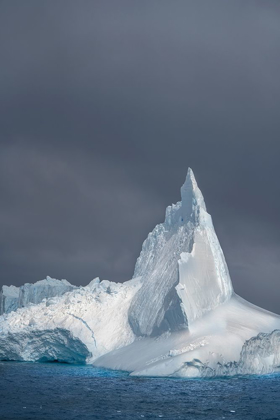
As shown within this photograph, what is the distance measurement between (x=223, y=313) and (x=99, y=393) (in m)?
10.9

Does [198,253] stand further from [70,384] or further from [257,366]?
[70,384]

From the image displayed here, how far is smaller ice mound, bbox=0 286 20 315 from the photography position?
49.9 m

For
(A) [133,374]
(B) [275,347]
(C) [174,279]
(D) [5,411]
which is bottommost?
(D) [5,411]

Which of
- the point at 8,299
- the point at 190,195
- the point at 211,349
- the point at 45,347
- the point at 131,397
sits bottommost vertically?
the point at 131,397

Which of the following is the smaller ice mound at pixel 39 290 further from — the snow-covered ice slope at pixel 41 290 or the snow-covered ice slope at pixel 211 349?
the snow-covered ice slope at pixel 211 349

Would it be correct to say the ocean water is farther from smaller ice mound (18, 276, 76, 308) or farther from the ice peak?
smaller ice mound (18, 276, 76, 308)

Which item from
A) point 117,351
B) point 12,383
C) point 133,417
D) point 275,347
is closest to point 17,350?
point 117,351

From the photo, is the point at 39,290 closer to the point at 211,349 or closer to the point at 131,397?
the point at 211,349

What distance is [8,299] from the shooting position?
164 ft

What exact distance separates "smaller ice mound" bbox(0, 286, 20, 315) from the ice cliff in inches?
396

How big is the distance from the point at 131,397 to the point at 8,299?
30.1 metres

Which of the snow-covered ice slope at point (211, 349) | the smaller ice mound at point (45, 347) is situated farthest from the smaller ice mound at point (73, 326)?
the snow-covered ice slope at point (211, 349)

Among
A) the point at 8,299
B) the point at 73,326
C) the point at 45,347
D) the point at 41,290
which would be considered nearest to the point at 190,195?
the point at 73,326

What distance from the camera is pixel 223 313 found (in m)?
32.0
